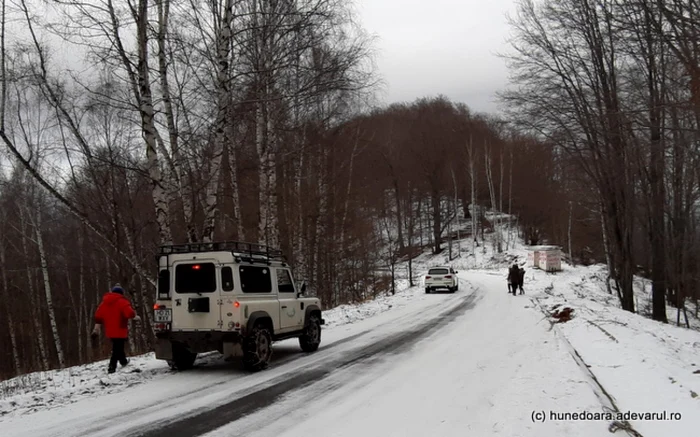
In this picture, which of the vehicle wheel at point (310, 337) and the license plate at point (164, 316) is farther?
the vehicle wheel at point (310, 337)

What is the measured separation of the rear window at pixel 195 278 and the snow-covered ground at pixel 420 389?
1.55 m

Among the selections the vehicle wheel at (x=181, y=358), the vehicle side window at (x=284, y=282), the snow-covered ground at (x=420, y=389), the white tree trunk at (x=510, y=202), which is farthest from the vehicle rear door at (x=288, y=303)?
the white tree trunk at (x=510, y=202)

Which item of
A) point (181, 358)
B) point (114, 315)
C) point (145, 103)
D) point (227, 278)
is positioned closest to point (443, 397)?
point (227, 278)

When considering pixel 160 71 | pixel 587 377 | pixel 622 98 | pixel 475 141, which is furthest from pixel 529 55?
pixel 475 141

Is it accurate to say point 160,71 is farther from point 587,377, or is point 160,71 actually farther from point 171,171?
point 587,377

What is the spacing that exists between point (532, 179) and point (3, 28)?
192 feet

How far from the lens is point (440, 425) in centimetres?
564

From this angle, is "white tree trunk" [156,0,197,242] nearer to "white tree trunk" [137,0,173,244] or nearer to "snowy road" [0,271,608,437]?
"white tree trunk" [137,0,173,244]

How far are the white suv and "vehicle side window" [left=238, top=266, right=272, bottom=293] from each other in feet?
68.6

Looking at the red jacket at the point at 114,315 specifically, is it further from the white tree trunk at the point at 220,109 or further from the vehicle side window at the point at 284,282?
the white tree trunk at the point at 220,109

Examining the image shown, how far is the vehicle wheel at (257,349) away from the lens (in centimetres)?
880

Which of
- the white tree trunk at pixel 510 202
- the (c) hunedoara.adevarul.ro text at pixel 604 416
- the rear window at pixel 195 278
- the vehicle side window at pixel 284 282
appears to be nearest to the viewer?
the (c) hunedoara.adevarul.ro text at pixel 604 416

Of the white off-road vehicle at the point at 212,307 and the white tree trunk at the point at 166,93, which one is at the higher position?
the white tree trunk at the point at 166,93

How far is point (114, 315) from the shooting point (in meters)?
9.34
